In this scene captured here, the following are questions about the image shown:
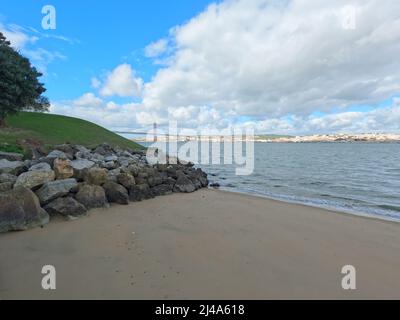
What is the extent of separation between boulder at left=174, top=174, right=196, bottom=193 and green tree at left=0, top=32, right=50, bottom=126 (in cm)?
1443

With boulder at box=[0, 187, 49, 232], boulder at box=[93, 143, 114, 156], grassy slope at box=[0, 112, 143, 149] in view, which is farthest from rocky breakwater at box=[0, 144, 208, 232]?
grassy slope at box=[0, 112, 143, 149]

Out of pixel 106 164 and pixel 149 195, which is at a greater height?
pixel 106 164

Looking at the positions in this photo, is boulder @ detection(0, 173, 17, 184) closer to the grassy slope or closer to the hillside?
the hillside

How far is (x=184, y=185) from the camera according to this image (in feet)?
50.9

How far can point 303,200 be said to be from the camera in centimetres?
1506

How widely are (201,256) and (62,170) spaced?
24.3ft

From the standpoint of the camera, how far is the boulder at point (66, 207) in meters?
8.73

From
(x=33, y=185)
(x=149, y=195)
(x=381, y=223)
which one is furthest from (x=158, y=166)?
(x=381, y=223)

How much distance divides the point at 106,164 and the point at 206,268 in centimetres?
1141

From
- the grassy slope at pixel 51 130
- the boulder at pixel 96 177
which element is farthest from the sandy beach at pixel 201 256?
the grassy slope at pixel 51 130

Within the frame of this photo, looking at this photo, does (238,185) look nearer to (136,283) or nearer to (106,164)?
(106,164)

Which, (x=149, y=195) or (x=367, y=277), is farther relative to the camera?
(x=149, y=195)

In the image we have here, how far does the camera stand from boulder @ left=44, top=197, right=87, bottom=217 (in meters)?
8.73
